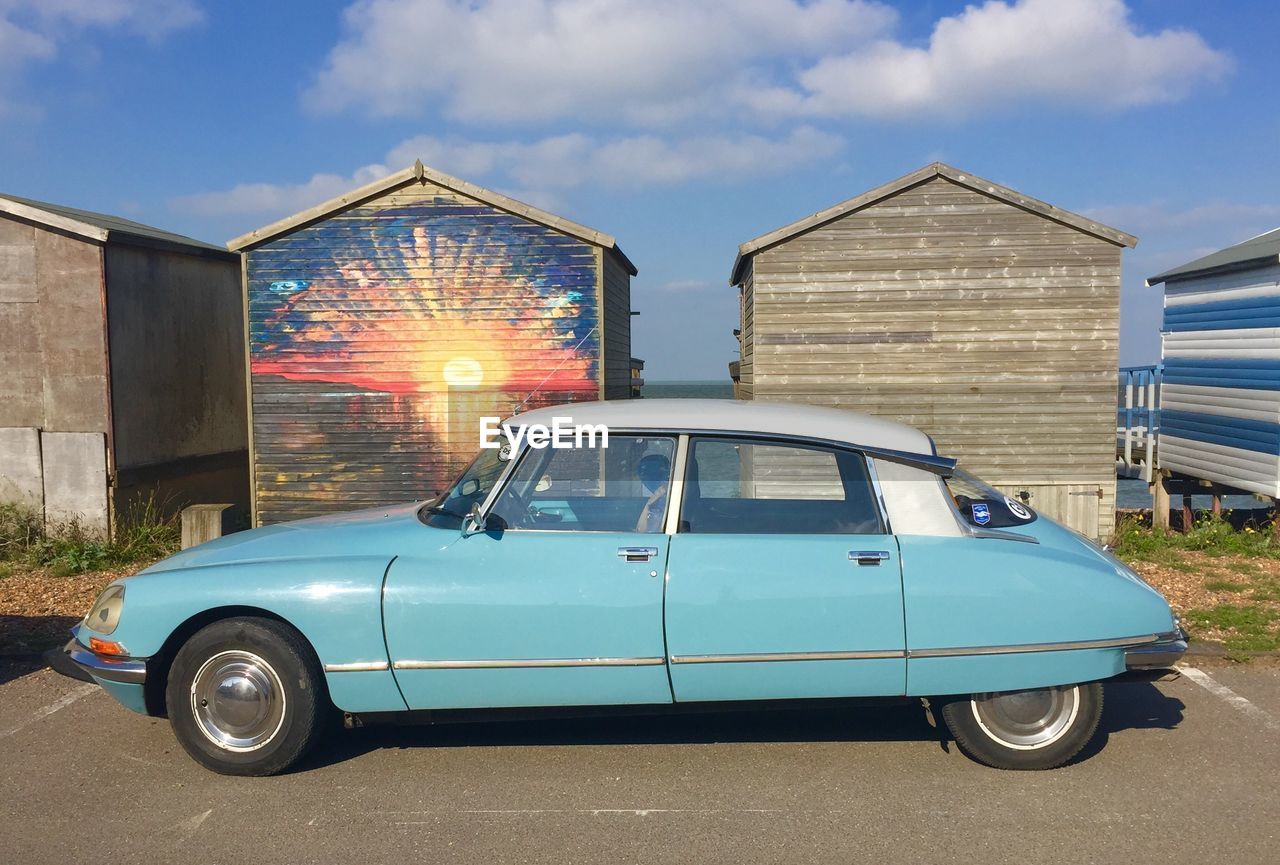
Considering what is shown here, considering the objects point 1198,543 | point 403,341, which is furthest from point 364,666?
point 1198,543

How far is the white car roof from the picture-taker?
4699mm

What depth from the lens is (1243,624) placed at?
22.9 feet

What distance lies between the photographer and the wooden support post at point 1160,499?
13.6 metres

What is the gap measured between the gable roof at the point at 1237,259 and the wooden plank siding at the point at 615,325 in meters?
6.96

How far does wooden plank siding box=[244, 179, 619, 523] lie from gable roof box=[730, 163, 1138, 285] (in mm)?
1857

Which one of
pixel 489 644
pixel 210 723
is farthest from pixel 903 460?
pixel 210 723

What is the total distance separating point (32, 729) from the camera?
525 cm

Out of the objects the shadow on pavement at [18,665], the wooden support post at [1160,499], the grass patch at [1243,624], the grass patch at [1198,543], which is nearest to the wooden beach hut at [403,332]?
the shadow on pavement at [18,665]

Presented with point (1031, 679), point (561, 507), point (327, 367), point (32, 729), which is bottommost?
point (32, 729)

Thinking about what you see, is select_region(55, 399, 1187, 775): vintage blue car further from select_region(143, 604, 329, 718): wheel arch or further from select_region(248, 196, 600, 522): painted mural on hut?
select_region(248, 196, 600, 522): painted mural on hut

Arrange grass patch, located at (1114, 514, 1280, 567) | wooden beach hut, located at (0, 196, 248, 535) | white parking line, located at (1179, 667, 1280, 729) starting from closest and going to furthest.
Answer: white parking line, located at (1179, 667, 1280, 729) < grass patch, located at (1114, 514, 1280, 567) < wooden beach hut, located at (0, 196, 248, 535)

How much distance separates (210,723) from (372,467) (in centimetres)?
633

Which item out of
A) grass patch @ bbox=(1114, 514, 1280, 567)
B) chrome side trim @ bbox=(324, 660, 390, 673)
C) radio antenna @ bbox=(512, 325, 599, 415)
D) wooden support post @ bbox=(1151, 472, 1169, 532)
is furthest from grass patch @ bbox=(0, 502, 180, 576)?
wooden support post @ bbox=(1151, 472, 1169, 532)

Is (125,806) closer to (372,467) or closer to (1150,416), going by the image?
(372,467)
